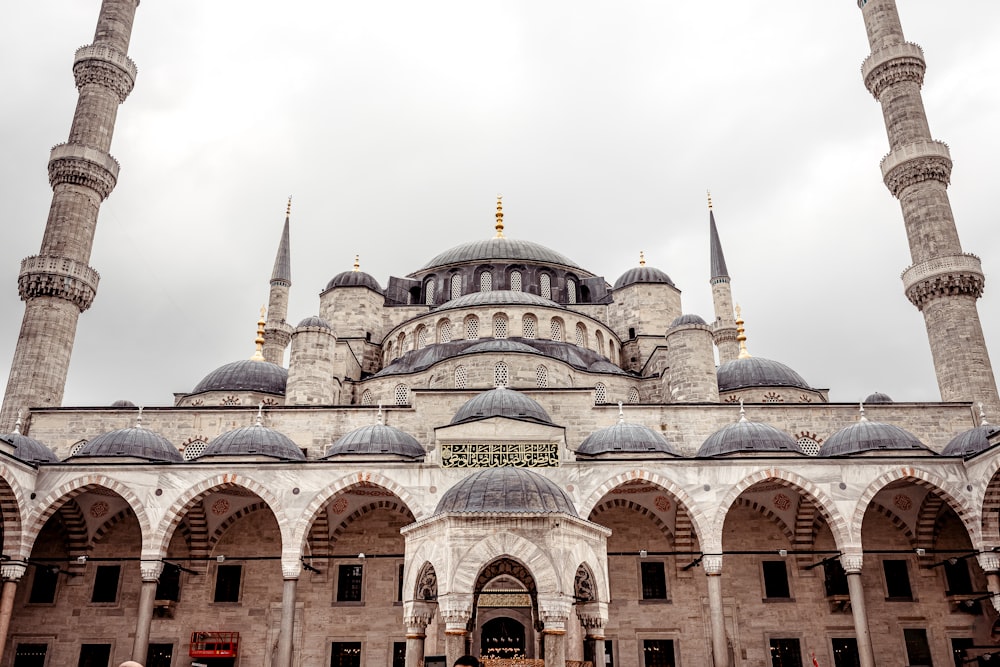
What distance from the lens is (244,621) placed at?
50.2 feet

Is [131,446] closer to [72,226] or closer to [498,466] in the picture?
[72,226]

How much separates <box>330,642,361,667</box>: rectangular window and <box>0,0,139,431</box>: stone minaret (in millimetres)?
8119

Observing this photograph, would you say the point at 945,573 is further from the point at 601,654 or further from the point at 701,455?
the point at 601,654

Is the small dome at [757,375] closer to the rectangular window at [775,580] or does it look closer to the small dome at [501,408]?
the rectangular window at [775,580]

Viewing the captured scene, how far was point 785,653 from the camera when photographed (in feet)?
49.8

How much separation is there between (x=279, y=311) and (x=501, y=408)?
12.3m

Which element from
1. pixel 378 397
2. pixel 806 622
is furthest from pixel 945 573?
pixel 378 397

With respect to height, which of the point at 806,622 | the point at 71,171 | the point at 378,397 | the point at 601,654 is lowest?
the point at 601,654

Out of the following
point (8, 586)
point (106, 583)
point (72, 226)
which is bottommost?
point (8, 586)

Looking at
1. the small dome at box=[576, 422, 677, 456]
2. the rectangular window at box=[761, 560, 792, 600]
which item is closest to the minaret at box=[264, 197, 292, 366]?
the small dome at box=[576, 422, 677, 456]

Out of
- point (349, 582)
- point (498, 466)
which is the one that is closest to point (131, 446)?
point (349, 582)

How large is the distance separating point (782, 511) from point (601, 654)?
945 centimetres

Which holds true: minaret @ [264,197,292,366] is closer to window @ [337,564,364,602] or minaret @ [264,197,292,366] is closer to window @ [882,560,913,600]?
window @ [337,564,364,602]

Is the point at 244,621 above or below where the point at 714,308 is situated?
below
